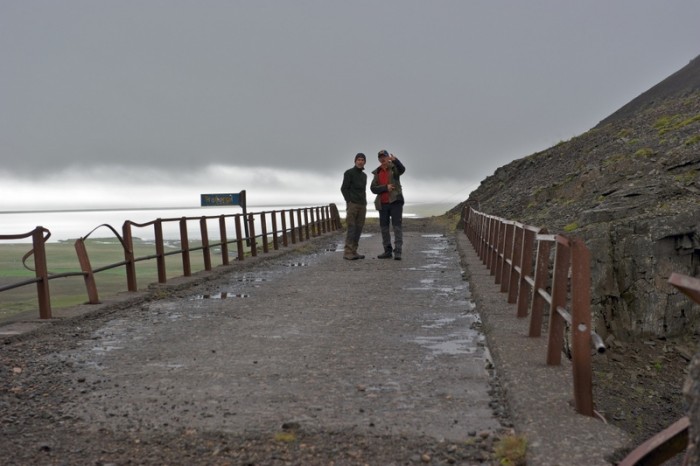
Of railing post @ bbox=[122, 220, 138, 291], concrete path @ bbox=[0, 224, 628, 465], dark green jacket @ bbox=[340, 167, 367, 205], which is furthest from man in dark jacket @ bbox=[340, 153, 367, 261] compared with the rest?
railing post @ bbox=[122, 220, 138, 291]

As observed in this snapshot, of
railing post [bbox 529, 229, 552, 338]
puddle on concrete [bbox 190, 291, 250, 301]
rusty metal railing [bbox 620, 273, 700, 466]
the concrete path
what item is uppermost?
railing post [bbox 529, 229, 552, 338]

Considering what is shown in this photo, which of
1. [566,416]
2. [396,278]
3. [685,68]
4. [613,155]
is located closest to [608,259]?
[396,278]

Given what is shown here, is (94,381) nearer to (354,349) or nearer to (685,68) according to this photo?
(354,349)

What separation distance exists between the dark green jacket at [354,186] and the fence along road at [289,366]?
167 inches

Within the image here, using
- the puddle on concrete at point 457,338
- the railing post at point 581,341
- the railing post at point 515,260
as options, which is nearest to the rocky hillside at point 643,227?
the railing post at point 515,260

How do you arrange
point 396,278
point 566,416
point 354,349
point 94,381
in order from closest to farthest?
point 566,416 < point 94,381 < point 354,349 < point 396,278

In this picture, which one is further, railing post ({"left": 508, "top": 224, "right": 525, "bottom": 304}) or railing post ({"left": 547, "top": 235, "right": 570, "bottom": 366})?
railing post ({"left": 508, "top": 224, "right": 525, "bottom": 304})

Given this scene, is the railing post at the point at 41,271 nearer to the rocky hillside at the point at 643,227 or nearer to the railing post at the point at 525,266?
the railing post at the point at 525,266

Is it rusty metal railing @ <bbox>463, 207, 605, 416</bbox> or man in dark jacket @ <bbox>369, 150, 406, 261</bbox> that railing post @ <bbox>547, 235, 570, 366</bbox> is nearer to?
rusty metal railing @ <bbox>463, 207, 605, 416</bbox>

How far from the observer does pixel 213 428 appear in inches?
166

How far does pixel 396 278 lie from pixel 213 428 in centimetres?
800

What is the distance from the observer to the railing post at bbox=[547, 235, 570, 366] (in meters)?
5.07

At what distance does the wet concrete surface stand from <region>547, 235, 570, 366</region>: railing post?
1.77ft

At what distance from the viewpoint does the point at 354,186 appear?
14695 mm
